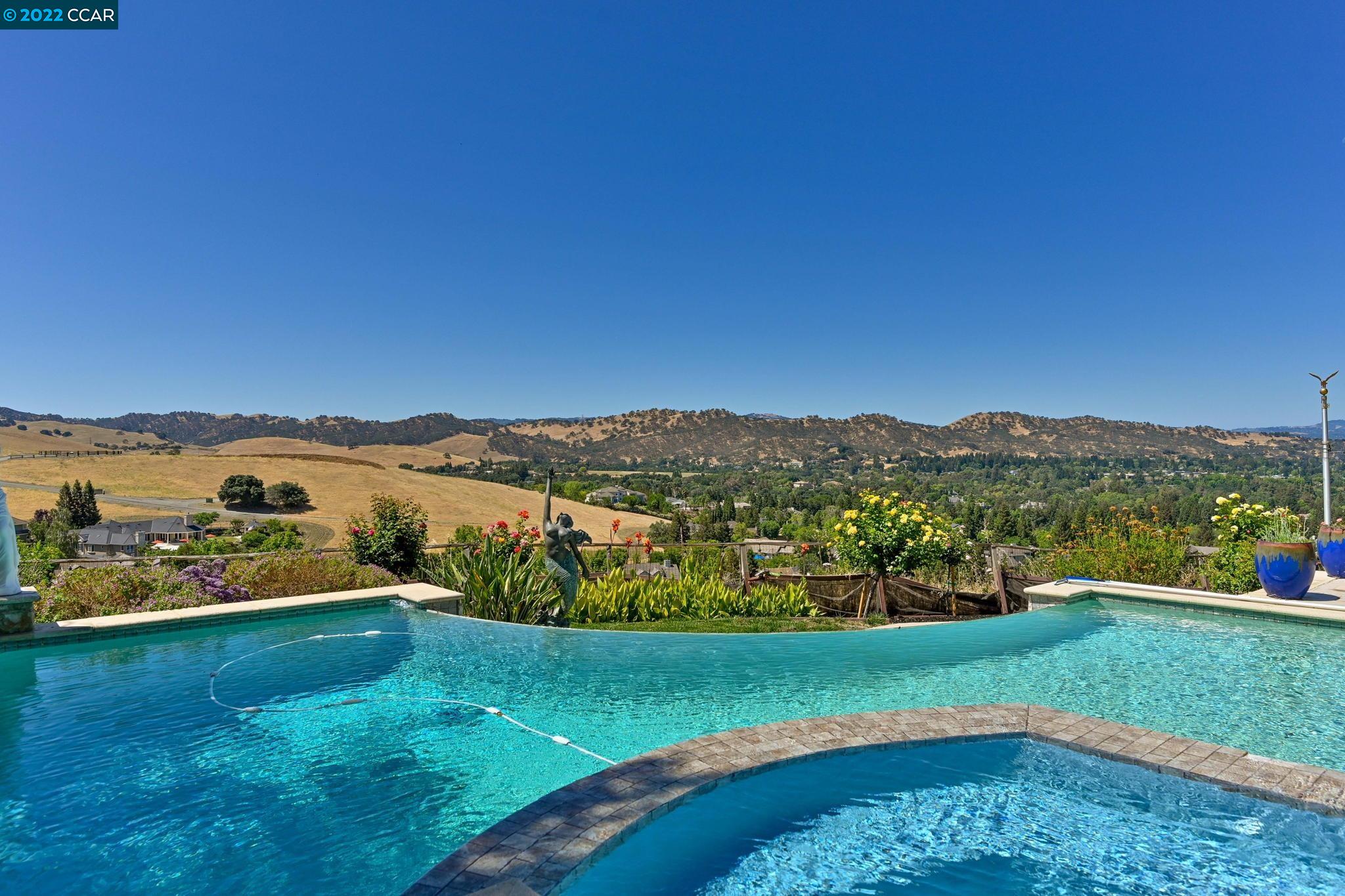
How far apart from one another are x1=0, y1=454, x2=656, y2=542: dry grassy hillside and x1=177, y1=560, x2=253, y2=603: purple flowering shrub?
1823 inches

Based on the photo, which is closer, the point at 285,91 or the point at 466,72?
the point at 285,91

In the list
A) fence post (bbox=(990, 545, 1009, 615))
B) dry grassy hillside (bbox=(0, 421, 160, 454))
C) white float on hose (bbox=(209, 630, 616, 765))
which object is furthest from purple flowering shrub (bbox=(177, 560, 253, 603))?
dry grassy hillside (bbox=(0, 421, 160, 454))

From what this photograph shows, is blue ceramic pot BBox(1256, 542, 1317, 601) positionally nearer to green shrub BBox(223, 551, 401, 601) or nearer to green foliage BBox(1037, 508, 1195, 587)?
green foliage BBox(1037, 508, 1195, 587)

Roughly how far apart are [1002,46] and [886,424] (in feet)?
448

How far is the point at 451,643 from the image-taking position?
7.82 m

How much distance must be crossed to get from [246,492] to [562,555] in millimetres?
68365

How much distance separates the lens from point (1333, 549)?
10.1 m

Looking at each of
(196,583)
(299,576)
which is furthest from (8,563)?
(299,576)

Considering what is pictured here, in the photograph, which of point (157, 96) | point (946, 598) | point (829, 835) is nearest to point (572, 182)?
point (157, 96)

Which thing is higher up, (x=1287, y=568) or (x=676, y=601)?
(x=1287, y=568)

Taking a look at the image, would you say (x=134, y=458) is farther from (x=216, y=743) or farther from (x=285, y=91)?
(x=216, y=743)

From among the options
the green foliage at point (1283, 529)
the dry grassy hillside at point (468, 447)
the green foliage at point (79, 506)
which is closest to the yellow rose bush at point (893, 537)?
the green foliage at point (1283, 529)

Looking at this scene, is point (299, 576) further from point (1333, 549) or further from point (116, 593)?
point (1333, 549)

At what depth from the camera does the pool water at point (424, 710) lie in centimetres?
352
